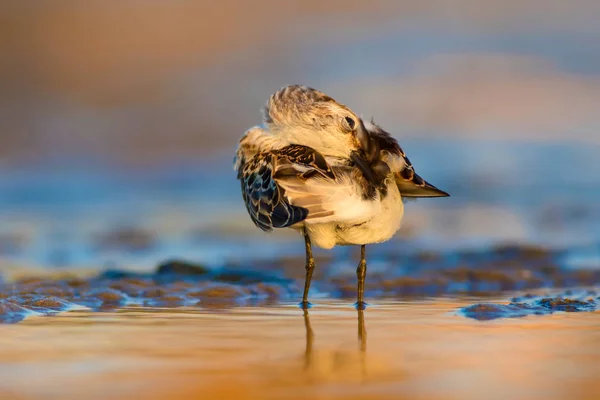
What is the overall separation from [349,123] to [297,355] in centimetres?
204

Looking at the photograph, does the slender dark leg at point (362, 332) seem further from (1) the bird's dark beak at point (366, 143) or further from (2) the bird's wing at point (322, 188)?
(1) the bird's dark beak at point (366, 143)

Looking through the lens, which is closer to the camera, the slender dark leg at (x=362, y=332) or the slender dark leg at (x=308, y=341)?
the slender dark leg at (x=308, y=341)

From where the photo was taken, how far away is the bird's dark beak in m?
5.91

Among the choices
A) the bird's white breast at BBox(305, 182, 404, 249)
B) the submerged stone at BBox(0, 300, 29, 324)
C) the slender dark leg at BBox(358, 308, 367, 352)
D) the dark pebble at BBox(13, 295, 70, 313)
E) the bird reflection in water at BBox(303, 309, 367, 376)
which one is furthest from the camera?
the bird's white breast at BBox(305, 182, 404, 249)

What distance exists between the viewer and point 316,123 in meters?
6.07

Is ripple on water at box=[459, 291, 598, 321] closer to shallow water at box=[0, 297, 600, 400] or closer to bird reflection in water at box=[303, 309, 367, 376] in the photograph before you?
shallow water at box=[0, 297, 600, 400]

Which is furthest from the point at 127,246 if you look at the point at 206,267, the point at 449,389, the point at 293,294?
the point at 449,389

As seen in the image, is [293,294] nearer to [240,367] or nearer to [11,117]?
[240,367]

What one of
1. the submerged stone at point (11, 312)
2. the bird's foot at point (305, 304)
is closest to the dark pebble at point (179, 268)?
the bird's foot at point (305, 304)

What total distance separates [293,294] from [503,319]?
1716mm

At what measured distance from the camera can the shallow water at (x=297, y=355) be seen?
142 inches

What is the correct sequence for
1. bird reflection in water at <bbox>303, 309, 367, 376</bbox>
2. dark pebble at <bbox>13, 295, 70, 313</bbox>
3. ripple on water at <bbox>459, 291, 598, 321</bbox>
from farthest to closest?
1. dark pebble at <bbox>13, 295, 70, 313</bbox>
2. ripple on water at <bbox>459, 291, 598, 321</bbox>
3. bird reflection in water at <bbox>303, 309, 367, 376</bbox>

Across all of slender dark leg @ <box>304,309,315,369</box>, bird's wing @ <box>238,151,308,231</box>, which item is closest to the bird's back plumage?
bird's wing @ <box>238,151,308,231</box>

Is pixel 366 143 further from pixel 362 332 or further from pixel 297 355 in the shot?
pixel 297 355
